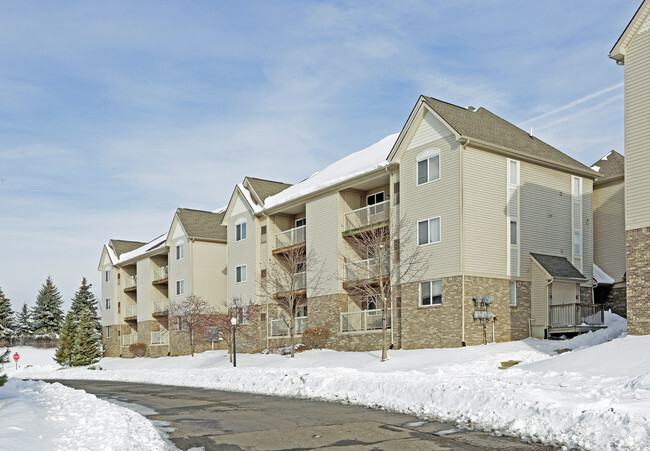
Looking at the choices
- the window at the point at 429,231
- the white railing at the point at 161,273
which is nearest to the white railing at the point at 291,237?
the window at the point at 429,231

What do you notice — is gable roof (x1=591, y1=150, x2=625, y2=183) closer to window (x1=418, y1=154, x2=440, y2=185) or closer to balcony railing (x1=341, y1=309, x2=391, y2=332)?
window (x1=418, y1=154, x2=440, y2=185)

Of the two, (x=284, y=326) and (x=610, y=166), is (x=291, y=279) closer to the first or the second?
(x=284, y=326)

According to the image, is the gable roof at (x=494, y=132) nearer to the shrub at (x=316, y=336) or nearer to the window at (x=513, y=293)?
the window at (x=513, y=293)

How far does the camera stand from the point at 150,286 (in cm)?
5712

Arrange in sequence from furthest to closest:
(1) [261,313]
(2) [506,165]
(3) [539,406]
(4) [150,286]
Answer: (4) [150,286]
(1) [261,313]
(2) [506,165]
(3) [539,406]

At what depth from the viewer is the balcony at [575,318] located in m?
28.5

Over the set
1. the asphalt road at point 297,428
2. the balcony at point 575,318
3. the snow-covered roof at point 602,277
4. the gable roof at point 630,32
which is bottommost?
the asphalt road at point 297,428

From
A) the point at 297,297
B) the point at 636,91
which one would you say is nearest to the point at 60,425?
the point at 636,91

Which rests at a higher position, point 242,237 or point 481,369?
point 242,237

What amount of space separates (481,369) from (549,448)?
12333 mm

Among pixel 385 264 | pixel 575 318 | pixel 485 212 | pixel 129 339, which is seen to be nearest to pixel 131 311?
pixel 129 339

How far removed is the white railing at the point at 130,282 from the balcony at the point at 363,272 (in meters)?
31.9

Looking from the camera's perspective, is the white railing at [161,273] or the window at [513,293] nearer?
the window at [513,293]

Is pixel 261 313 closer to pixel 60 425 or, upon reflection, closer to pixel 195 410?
pixel 195 410
